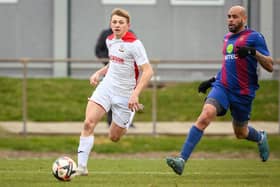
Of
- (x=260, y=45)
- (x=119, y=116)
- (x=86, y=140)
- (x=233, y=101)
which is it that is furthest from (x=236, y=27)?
(x=86, y=140)

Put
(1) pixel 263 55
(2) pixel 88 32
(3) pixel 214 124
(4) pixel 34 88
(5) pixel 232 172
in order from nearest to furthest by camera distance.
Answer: (1) pixel 263 55 < (5) pixel 232 172 < (3) pixel 214 124 < (4) pixel 34 88 < (2) pixel 88 32

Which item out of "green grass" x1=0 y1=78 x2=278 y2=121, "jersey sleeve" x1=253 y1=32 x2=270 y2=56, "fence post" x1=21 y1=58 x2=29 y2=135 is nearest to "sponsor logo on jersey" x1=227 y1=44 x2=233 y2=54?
"jersey sleeve" x1=253 y1=32 x2=270 y2=56

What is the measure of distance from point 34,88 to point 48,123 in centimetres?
175

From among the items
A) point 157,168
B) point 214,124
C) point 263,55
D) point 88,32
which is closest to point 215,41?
point 88,32

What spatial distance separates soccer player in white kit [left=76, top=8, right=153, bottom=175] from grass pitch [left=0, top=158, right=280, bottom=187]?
60cm

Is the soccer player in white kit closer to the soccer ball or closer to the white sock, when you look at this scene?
the white sock

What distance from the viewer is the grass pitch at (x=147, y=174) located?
1394 cm

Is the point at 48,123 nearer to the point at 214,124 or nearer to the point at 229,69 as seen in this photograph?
the point at 214,124

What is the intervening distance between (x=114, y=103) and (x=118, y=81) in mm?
296

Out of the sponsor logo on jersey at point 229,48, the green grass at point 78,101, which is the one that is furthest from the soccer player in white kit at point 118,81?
the green grass at point 78,101

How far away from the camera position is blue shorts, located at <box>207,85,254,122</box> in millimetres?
14984

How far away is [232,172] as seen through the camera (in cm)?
1616

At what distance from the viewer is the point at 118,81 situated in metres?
15.1

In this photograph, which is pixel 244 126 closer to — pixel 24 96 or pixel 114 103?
pixel 114 103
